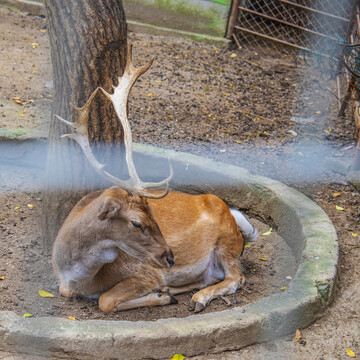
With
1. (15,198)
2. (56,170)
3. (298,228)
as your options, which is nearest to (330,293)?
(298,228)

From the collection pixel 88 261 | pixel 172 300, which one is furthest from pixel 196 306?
pixel 88 261

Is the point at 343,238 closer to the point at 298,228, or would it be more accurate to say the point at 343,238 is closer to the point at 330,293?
the point at 298,228

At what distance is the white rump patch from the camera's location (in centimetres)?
414

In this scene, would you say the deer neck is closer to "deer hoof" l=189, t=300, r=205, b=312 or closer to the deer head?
the deer head

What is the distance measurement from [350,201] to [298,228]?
3.49ft

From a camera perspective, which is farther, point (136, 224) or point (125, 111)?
point (125, 111)

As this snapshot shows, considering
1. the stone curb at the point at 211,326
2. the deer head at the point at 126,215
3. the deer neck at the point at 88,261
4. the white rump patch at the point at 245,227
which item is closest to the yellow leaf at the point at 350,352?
the stone curb at the point at 211,326

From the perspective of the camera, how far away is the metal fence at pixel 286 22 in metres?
8.27

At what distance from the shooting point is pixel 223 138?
5957 millimetres

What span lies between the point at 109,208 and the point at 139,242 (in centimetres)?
25

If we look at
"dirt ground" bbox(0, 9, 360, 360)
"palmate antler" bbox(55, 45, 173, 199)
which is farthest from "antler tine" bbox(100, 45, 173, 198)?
"dirt ground" bbox(0, 9, 360, 360)

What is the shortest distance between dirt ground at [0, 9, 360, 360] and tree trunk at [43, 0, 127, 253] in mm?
448

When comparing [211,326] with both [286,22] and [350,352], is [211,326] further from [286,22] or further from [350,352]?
[286,22]

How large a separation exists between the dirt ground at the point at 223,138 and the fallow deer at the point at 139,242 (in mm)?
104
